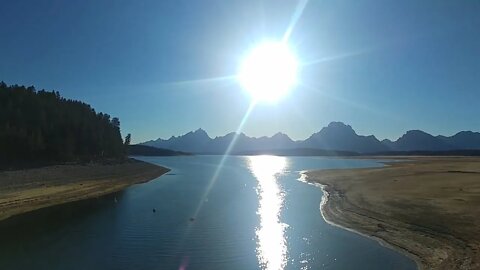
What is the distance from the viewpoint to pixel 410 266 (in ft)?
77.4

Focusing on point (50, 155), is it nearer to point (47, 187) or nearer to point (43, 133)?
point (43, 133)

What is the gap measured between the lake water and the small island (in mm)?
7737

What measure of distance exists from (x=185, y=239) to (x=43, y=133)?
3157 inches

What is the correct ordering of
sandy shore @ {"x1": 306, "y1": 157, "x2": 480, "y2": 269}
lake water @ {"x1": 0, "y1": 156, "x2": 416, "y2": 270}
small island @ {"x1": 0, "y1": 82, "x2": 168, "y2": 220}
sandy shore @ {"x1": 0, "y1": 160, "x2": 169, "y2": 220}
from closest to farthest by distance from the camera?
sandy shore @ {"x1": 306, "y1": 157, "x2": 480, "y2": 269}
lake water @ {"x1": 0, "y1": 156, "x2": 416, "y2": 270}
sandy shore @ {"x1": 0, "y1": 160, "x2": 169, "y2": 220}
small island @ {"x1": 0, "y1": 82, "x2": 168, "y2": 220}

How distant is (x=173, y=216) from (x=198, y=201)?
11871mm

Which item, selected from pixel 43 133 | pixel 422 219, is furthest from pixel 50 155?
pixel 422 219

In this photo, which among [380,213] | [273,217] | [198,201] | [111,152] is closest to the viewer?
[380,213]

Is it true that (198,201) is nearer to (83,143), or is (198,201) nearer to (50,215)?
(50,215)

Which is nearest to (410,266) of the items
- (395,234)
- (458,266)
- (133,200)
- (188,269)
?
(458,266)

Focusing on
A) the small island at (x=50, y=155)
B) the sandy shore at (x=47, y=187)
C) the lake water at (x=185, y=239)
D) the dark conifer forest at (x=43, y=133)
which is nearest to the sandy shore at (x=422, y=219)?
the lake water at (x=185, y=239)

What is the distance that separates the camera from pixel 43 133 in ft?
320

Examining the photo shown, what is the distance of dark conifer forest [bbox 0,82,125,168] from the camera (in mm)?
85125

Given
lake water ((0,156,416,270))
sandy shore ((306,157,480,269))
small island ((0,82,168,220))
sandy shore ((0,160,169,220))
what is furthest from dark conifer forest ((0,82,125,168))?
sandy shore ((306,157,480,269))

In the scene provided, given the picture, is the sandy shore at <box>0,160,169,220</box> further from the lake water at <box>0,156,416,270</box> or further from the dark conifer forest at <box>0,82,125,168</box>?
the dark conifer forest at <box>0,82,125,168</box>
